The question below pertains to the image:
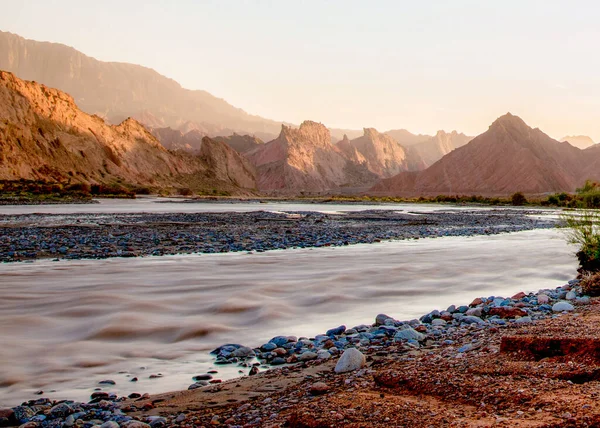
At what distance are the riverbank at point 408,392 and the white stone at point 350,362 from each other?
0.12 ft

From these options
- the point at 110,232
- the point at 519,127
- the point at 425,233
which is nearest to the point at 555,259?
the point at 425,233

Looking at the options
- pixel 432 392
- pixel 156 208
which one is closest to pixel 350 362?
pixel 432 392

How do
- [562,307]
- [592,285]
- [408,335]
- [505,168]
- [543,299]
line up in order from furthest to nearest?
1. [505,168]
2. [592,285]
3. [543,299]
4. [562,307]
5. [408,335]

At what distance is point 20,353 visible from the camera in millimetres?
6184

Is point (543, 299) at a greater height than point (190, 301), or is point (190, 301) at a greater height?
point (543, 299)

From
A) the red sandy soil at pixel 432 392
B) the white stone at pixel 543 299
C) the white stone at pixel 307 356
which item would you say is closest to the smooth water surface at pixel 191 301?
the white stone at pixel 307 356

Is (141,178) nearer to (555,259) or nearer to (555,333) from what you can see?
(555,259)

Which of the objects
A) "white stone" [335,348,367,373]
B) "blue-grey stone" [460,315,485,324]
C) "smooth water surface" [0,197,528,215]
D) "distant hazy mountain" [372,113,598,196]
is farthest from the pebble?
"distant hazy mountain" [372,113,598,196]

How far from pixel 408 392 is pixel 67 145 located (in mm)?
112895

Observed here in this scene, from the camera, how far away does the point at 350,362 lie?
517 cm

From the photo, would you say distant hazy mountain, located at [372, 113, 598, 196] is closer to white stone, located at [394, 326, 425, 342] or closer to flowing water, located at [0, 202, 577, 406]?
flowing water, located at [0, 202, 577, 406]

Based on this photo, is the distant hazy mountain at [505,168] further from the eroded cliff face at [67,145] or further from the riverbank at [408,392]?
the riverbank at [408,392]

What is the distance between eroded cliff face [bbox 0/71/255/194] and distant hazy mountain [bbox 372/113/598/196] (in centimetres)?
8174

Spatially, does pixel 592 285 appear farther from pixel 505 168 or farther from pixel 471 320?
pixel 505 168
